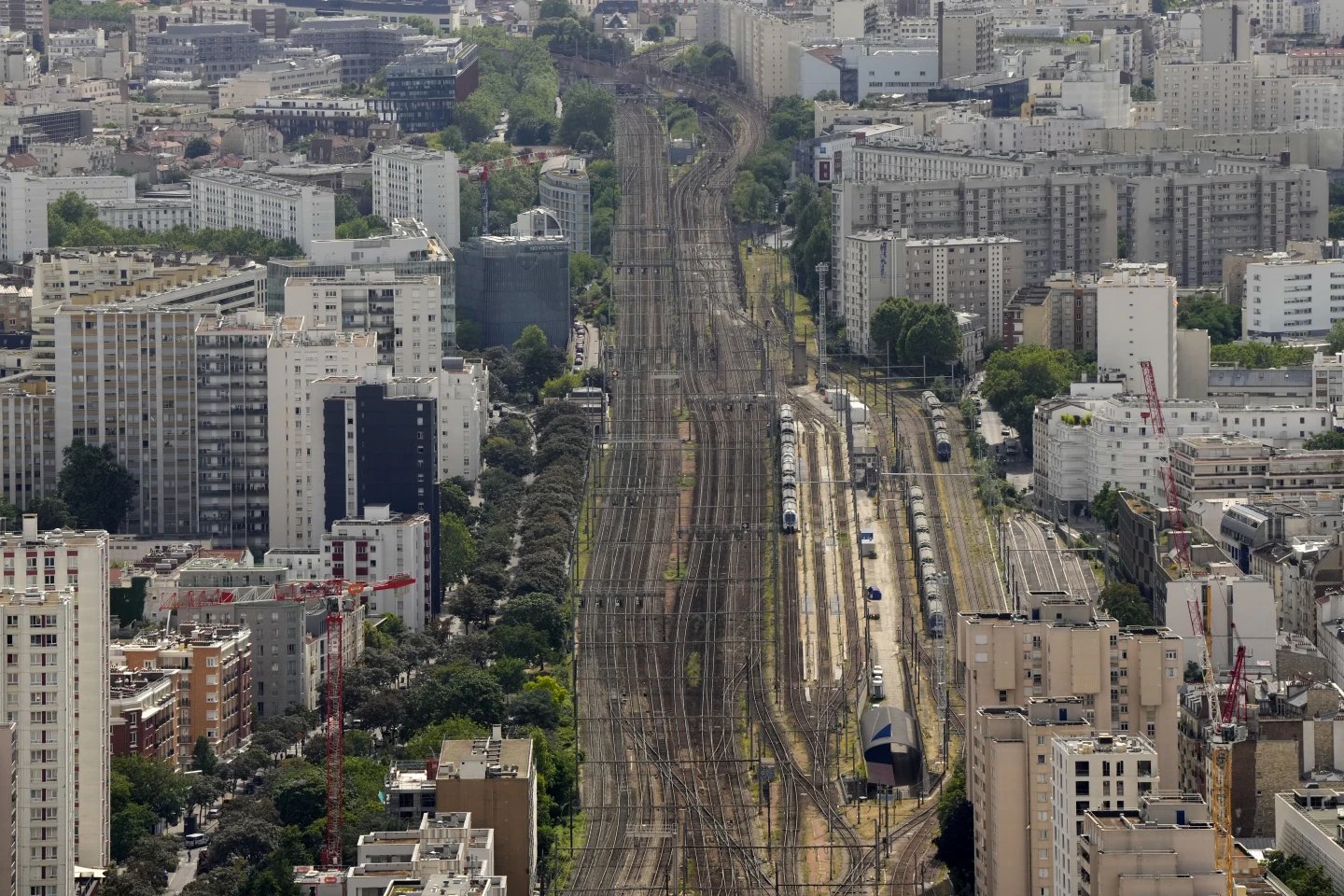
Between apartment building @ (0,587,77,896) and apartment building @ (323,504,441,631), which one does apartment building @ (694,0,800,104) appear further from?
apartment building @ (0,587,77,896)

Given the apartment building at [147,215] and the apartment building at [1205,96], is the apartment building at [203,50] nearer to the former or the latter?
the apartment building at [147,215]

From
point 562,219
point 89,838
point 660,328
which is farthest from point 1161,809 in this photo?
point 562,219

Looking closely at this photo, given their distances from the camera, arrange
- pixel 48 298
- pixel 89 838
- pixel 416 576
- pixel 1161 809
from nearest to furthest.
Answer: pixel 1161 809
pixel 89 838
pixel 416 576
pixel 48 298

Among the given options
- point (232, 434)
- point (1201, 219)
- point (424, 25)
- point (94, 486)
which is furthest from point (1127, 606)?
point (424, 25)

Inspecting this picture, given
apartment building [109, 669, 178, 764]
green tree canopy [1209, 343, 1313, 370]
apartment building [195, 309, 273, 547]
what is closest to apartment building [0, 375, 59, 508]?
apartment building [195, 309, 273, 547]

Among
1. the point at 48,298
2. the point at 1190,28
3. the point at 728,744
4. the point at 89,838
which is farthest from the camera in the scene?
the point at 1190,28

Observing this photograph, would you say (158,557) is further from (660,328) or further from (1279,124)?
(1279,124)

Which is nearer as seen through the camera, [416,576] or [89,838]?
[89,838]
